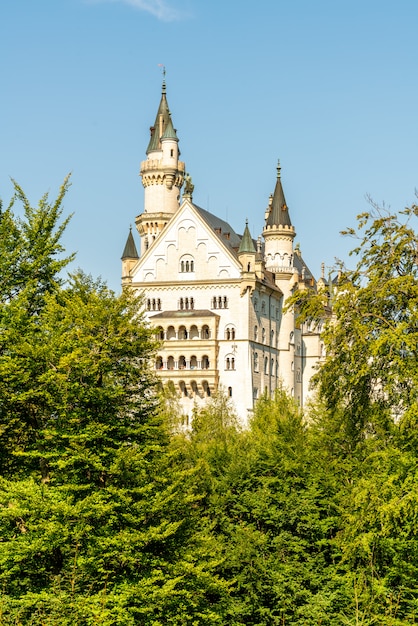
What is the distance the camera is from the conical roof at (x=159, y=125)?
111812 mm

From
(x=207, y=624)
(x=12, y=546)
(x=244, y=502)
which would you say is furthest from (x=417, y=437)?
(x=244, y=502)

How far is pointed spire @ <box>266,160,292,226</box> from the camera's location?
110062mm

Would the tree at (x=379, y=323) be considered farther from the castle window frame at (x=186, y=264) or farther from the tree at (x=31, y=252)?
the castle window frame at (x=186, y=264)

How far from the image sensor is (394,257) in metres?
31.4

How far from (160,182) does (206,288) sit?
1552cm

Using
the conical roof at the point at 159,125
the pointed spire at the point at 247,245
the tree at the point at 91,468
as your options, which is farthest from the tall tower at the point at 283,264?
the tree at the point at 91,468

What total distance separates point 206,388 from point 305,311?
65.2 meters

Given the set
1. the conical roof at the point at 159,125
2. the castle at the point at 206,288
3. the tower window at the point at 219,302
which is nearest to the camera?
the castle at the point at 206,288

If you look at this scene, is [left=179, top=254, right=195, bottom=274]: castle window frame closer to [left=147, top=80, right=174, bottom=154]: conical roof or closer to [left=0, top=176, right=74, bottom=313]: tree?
[left=147, top=80, right=174, bottom=154]: conical roof

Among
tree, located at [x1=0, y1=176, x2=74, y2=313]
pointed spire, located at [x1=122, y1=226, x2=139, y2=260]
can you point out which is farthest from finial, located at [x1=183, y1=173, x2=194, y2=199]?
tree, located at [x1=0, y1=176, x2=74, y2=313]

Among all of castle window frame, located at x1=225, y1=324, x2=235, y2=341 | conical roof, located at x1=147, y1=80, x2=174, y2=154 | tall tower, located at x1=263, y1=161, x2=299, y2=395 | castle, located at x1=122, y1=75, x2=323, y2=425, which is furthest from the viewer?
conical roof, located at x1=147, y1=80, x2=174, y2=154

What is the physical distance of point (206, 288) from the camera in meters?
102

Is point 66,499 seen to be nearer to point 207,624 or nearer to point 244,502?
point 207,624

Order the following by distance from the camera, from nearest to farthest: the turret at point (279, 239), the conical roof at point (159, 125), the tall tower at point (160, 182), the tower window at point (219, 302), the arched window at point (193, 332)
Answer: the arched window at point (193, 332)
the tower window at point (219, 302)
the turret at point (279, 239)
the tall tower at point (160, 182)
the conical roof at point (159, 125)
